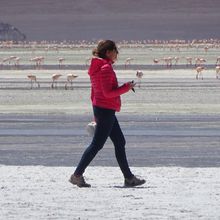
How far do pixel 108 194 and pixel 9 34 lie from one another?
66321 mm

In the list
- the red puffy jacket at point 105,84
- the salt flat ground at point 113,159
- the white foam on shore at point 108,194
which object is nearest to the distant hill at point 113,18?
the salt flat ground at point 113,159

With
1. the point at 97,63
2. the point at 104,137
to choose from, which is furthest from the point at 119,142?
the point at 97,63

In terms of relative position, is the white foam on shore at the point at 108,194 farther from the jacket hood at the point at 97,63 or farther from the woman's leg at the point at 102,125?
the jacket hood at the point at 97,63

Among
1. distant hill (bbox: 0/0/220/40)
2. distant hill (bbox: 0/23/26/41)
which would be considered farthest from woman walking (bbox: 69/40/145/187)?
distant hill (bbox: 0/0/220/40)

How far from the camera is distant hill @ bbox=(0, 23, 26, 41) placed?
→ 241 ft

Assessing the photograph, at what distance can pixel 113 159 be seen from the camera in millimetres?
11461

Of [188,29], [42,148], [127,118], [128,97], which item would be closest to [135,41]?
[188,29]

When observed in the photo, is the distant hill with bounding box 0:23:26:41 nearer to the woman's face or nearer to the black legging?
the black legging

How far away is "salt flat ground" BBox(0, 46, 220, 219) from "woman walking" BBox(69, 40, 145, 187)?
13 centimetres

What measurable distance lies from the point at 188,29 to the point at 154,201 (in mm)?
71275

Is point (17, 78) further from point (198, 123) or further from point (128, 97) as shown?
point (198, 123)

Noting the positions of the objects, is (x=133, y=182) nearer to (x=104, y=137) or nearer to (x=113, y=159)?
(x=104, y=137)

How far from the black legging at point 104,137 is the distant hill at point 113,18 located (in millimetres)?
65348

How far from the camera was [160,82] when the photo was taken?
2795 centimetres
